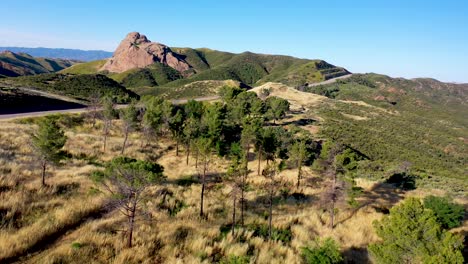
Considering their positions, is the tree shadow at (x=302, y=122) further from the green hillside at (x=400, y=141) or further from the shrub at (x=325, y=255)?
the shrub at (x=325, y=255)

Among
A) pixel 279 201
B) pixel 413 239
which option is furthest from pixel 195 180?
pixel 413 239

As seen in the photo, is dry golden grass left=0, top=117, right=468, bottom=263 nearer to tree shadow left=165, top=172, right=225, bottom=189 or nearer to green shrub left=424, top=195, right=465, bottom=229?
tree shadow left=165, top=172, right=225, bottom=189

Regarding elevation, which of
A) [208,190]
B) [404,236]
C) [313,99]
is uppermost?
[313,99]

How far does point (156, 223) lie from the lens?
16688 mm

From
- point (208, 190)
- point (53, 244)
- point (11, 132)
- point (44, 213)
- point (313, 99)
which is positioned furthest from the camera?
point (313, 99)

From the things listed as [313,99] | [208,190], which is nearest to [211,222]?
[208,190]

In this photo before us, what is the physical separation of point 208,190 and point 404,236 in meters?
18.5

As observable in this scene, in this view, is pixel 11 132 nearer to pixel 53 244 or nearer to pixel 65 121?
pixel 65 121

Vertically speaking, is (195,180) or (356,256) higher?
(356,256)

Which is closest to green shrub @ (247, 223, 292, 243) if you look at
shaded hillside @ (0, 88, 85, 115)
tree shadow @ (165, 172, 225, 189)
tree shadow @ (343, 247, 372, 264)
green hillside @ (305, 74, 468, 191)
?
tree shadow @ (343, 247, 372, 264)

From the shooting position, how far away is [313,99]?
349ft

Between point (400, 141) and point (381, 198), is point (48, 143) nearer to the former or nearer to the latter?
point (381, 198)

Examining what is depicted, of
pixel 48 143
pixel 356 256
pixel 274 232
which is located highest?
pixel 48 143

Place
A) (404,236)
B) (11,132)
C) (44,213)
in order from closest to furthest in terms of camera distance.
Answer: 1. (404,236)
2. (44,213)
3. (11,132)
